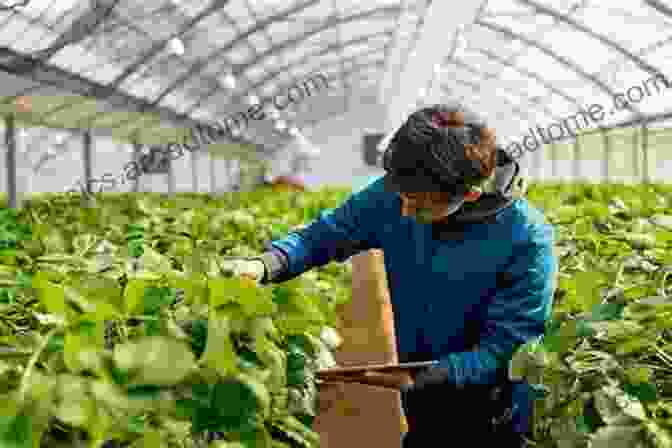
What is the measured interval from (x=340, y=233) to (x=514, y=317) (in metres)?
0.79

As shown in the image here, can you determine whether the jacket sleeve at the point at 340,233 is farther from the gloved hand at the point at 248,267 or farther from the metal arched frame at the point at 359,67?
the metal arched frame at the point at 359,67

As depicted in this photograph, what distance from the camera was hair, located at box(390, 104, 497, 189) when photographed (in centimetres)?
253

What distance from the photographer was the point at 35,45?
11281 millimetres

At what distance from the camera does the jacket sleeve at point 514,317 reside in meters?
2.62

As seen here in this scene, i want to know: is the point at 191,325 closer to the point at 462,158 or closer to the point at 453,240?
the point at 462,158

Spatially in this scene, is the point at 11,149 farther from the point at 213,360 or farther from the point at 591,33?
the point at 591,33

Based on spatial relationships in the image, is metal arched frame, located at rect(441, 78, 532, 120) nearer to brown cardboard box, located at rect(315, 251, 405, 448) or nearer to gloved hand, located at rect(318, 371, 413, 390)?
brown cardboard box, located at rect(315, 251, 405, 448)

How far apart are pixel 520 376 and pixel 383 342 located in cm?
400

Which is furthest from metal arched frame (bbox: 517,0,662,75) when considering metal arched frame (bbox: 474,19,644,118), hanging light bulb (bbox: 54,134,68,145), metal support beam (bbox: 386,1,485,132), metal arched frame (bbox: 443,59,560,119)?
hanging light bulb (bbox: 54,134,68,145)

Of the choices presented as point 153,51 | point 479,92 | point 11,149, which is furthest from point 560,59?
point 11,149

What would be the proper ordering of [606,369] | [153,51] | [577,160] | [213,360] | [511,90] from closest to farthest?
[213,360]
[606,369]
[153,51]
[577,160]
[511,90]

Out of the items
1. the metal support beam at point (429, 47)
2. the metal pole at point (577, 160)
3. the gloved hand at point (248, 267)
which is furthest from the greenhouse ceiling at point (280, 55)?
the gloved hand at point (248, 267)

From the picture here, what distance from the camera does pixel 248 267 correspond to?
2.60m

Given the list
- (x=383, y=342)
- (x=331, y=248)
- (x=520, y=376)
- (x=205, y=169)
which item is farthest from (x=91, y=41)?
(x=205, y=169)
